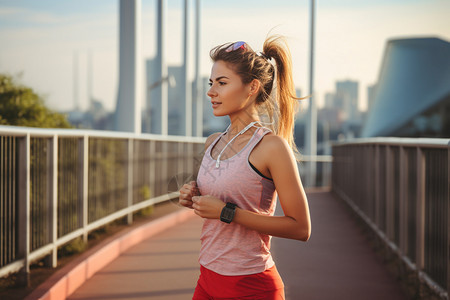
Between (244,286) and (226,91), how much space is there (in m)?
0.75

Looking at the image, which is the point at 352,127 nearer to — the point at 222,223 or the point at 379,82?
the point at 379,82

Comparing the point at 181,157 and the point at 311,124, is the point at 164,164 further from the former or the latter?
the point at 311,124

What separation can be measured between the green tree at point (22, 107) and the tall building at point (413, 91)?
131 feet

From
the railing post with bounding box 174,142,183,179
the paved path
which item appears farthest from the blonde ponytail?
the railing post with bounding box 174,142,183,179

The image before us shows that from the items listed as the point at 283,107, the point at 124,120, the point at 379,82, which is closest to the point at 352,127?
the point at 379,82

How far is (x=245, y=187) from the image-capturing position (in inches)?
91.9

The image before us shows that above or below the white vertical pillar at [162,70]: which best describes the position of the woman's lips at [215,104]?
below

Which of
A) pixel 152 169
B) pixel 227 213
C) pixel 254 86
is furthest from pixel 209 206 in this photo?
pixel 152 169

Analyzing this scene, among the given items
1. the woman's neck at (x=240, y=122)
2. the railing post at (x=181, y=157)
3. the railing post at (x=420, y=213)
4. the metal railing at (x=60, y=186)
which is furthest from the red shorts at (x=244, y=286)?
the railing post at (x=181, y=157)

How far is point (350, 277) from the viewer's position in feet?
22.3

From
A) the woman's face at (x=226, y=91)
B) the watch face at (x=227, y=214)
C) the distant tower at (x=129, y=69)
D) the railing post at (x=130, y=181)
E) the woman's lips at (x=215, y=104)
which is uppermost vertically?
the distant tower at (x=129, y=69)

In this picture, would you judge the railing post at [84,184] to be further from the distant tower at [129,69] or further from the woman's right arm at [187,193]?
the woman's right arm at [187,193]

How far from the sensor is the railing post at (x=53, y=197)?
6.41 m

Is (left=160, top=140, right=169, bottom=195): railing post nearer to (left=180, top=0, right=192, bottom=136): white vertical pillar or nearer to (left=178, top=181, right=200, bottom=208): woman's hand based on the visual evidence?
(left=178, top=181, right=200, bottom=208): woman's hand
